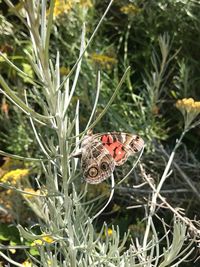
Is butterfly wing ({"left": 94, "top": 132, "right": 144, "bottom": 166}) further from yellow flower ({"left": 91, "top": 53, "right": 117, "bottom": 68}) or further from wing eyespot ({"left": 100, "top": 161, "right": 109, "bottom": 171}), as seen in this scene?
yellow flower ({"left": 91, "top": 53, "right": 117, "bottom": 68})

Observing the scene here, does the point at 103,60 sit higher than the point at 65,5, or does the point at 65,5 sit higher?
the point at 65,5

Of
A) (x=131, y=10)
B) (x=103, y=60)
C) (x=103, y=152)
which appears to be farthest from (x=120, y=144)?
(x=131, y=10)

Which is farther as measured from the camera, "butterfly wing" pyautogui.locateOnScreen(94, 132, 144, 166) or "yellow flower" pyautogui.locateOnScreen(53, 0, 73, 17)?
"yellow flower" pyautogui.locateOnScreen(53, 0, 73, 17)

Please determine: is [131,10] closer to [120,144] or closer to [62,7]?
[62,7]

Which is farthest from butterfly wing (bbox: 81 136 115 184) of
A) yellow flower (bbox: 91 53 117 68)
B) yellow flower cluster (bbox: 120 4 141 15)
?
yellow flower cluster (bbox: 120 4 141 15)

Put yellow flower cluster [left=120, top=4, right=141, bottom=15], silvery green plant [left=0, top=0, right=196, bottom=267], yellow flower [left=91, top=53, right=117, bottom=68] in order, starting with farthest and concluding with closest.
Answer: yellow flower cluster [left=120, top=4, right=141, bottom=15] < yellow flower [left=91, top=53, right=117, bottom=68] < silvery green plant [left=0, top=0, right=196, bottom=267]

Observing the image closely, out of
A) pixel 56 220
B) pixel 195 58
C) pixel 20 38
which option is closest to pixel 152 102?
pixel 195 58

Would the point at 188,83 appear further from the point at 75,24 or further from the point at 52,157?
the point at 52,157

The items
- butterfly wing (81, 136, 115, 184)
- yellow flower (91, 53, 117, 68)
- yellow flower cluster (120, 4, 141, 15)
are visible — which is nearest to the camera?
butterfly wing (81, 136, 115, 184)
